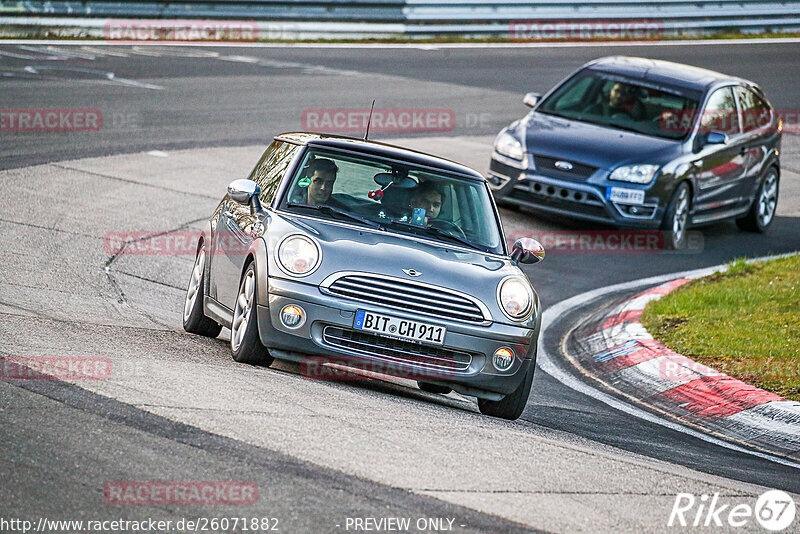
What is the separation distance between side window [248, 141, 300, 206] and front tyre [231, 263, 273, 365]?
81 cm

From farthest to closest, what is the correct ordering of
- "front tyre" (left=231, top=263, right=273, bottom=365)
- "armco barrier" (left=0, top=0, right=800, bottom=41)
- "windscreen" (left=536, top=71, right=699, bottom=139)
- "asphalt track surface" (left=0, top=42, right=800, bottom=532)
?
"armco barrier" (left=0, top=0, right=800, bottom=41), "windscreen" (left=536, top=71, right=699, bottom=139), "front tyre" (left=231, top=263, right=273, bottom=365), "asphalt track surface" (left=0, top=42, right=800, bottom=532)

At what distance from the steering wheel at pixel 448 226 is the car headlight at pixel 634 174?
6.26 meters

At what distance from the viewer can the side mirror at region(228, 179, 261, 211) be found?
8.27m

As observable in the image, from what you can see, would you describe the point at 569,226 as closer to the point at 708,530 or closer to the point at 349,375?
the point at 349,375

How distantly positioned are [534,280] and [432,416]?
6024mm

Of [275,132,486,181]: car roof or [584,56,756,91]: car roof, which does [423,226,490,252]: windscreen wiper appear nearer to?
[275,132,486,181]: car roof

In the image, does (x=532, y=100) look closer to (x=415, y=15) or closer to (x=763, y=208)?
(x=763, y=208)

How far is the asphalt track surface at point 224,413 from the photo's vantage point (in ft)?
17.4

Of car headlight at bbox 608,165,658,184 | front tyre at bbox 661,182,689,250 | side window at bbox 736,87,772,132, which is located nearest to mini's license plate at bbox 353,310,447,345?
car headlight at bbox 608,165,658,184

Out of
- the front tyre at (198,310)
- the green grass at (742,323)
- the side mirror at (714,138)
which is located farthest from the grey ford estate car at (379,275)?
the side mirror at (714,138)

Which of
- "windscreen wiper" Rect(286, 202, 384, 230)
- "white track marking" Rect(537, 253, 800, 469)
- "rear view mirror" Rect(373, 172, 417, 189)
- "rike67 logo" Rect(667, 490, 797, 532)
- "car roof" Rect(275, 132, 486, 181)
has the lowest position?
"white track marking" Rect(537, 253, 800, 469)

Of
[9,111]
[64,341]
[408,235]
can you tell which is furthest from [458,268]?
[9,111]

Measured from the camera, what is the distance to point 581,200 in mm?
14391

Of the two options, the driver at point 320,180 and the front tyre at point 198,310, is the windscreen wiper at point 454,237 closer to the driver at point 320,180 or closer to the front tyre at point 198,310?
the driver at point 320,180
